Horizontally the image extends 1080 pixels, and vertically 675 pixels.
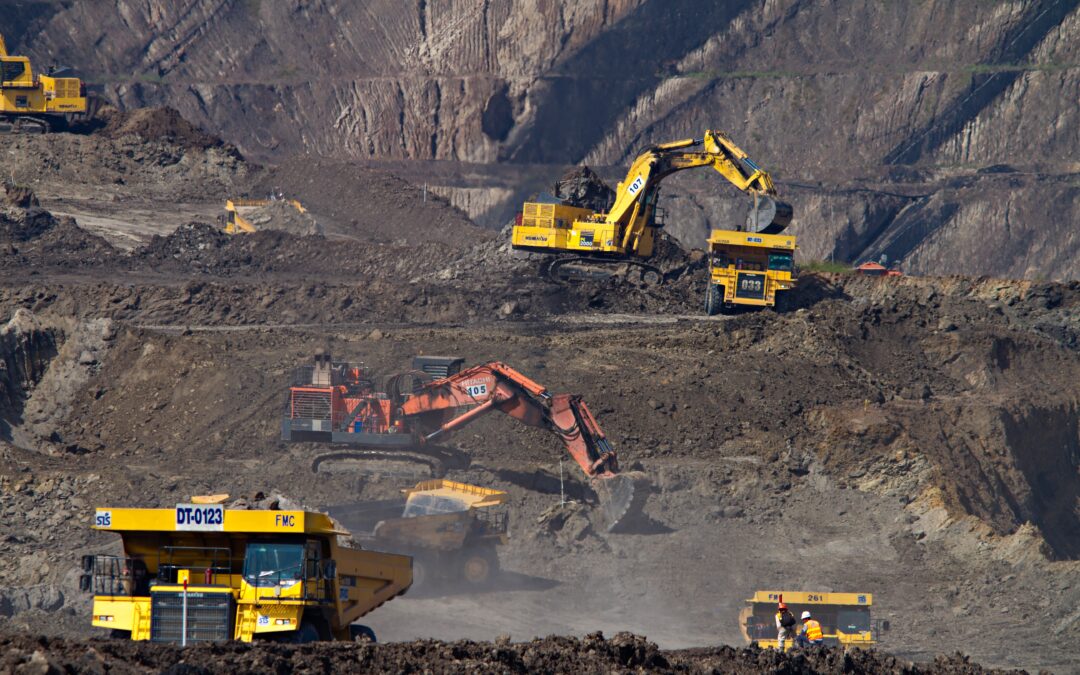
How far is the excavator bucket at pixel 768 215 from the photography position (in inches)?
1336

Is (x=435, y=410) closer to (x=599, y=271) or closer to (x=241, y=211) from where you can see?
(x=599, y=271)

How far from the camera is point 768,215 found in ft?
112

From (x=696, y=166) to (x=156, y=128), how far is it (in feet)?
80.5

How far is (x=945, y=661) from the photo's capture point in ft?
47.3

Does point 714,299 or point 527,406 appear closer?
point 527,406

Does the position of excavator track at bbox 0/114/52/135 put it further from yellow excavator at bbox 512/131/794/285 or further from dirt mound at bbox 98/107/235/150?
yellow excavator at bbox 512/131/794/285

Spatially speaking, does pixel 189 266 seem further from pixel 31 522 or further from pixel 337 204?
pixel 31 522

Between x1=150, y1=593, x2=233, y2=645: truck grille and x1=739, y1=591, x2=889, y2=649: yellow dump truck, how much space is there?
27.4ft

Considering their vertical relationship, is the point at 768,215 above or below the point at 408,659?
above

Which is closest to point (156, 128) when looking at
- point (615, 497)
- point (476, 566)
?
point (615, 497)

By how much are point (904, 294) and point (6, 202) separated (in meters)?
23.9

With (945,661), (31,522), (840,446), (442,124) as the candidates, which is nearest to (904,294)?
(840,446)

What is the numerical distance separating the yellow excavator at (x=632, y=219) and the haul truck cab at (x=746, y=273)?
1.71 feet

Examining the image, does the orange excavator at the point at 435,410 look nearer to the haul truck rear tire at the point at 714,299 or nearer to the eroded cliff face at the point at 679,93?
the haul truck rear tire at the point at 714,299
